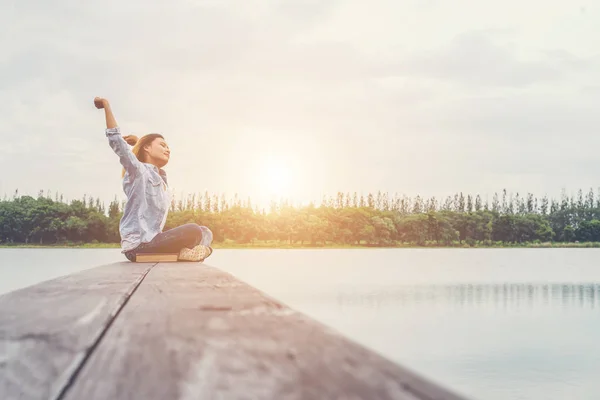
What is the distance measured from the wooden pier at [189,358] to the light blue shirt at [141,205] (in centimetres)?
285

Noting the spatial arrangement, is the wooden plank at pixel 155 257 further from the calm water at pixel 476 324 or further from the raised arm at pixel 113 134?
the calm water at pixel 476 324

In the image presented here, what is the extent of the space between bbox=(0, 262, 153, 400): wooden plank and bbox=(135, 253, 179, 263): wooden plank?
2407mm

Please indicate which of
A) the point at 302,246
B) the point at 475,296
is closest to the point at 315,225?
the point at 302,246

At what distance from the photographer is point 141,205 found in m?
3.87

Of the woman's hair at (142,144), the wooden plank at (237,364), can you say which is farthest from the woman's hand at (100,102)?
the wooden plank at (237,364)

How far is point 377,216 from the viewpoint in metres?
38.3

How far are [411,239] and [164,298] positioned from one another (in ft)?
130

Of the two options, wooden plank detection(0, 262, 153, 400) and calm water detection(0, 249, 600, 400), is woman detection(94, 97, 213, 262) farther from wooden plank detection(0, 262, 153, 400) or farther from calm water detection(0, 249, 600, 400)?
wooden plank detection(0, 262, 153, 400)

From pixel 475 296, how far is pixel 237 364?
34.7 ft

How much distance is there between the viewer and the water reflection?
9.41m

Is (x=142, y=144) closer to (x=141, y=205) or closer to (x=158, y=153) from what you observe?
(x=158, y=153)

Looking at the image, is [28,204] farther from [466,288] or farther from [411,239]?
[466,288]

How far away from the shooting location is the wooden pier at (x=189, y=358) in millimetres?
514

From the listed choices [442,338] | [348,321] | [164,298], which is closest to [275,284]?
[348,321]
